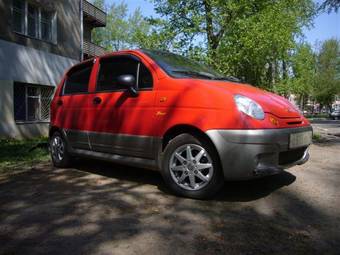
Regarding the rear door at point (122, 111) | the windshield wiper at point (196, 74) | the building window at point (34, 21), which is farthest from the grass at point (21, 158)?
the building window at point (34, 21)

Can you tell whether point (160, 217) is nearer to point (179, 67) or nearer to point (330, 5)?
point (179, 67)

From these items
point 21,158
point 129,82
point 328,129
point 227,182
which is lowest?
point 328,129

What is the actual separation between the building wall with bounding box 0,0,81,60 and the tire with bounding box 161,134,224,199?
11742 millimetres

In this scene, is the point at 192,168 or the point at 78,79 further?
the point at 78,79

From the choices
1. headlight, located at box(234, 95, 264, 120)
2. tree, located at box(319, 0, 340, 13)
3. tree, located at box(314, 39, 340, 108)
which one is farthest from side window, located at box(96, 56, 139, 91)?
tree, located at box(314, 39, 340, 108)

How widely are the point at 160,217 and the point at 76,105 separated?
289 cm

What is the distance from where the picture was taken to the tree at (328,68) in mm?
58500

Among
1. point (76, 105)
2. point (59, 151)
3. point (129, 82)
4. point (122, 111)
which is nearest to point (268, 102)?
point (129, 82)

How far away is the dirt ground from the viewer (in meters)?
3.17

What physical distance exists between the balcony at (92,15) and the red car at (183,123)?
57.4 feet

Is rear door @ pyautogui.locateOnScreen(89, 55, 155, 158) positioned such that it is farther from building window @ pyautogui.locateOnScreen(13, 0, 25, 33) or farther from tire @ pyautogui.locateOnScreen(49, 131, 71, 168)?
building window @ pyautogui.locateOnScreen(13, 0, 25, 33)

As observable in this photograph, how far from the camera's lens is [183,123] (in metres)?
4.48

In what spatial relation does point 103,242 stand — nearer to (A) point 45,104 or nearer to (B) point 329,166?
(B) point 329,166

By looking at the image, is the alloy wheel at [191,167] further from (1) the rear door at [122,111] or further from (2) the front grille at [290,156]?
(2) the front grille at [290,156]
